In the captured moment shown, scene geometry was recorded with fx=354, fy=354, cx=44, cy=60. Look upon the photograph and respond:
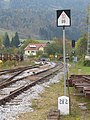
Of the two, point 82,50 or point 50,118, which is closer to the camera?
point 50,118

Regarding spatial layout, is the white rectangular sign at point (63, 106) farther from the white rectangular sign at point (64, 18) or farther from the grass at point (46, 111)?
the white rectangular sign at point (64, 18)

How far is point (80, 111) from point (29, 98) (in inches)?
142

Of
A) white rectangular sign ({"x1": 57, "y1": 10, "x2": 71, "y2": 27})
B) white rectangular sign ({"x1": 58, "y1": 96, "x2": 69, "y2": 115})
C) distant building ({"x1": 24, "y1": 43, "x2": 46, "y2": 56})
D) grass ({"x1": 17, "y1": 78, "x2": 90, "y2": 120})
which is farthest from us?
distant building ({"x1": 24, "y1": 43, "x2": 46, "y2": 56})

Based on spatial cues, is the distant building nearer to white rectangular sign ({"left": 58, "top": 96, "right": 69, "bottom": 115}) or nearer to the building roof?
the building roof

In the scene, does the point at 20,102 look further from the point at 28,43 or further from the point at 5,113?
the point at 28,43

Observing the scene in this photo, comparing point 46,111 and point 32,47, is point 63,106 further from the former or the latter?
point 32,47

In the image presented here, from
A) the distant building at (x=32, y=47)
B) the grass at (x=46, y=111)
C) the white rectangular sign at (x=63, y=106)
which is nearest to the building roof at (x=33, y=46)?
the distant building at (x=32, y=47)

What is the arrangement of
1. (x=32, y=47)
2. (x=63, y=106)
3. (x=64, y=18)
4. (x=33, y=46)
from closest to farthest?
(x=63, y=106) < (x=64, y=18) < (x=32, y=47) < (x=33, y=46)

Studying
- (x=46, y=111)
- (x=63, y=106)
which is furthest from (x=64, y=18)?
(x=46, y=111)

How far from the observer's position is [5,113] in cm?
961

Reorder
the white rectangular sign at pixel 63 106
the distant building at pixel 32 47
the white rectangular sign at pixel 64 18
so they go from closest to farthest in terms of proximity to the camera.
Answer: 1. the white rectangular sign at pixel 63 106
2. the white rectangular sign at pixel 64 18
3. the distant building at pixel 32 47

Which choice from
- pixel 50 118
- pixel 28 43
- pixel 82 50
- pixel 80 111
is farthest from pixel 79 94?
pixel 28 43

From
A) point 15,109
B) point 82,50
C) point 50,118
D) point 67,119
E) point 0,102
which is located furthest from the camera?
point 82,50

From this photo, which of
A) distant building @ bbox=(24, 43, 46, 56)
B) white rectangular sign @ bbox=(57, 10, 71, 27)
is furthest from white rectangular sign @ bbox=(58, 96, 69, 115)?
distant building @ bbox=(24, 43, 46, 56)
